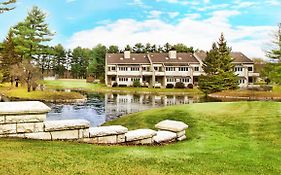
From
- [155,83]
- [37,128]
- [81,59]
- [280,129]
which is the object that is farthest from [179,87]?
[37,128]

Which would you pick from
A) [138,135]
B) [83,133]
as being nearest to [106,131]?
[83,133]

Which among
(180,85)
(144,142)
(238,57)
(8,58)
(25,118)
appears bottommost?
(144,142)

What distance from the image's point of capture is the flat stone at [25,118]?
717 centimetres

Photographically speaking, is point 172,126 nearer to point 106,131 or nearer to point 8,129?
point 106,131

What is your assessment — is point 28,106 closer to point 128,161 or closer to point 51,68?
point 128,161

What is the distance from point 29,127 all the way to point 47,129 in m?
0.41

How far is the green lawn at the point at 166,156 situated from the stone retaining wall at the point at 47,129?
0.43m

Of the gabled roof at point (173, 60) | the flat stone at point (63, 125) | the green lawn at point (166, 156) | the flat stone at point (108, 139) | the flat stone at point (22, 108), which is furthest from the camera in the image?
the gabled roof at point (173, 60)

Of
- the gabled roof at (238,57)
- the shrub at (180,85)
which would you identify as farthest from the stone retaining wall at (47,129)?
the gabled roof at (238,57)

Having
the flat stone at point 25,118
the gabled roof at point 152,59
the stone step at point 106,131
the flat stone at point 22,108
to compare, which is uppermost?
the gabled roof at point 152,59

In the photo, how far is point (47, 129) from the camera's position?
7.55 metres

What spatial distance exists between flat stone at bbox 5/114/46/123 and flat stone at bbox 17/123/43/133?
0.30ft

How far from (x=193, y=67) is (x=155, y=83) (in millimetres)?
9028

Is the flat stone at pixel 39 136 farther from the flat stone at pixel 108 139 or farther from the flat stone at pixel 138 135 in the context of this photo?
the flat stone at pixel 138 135
